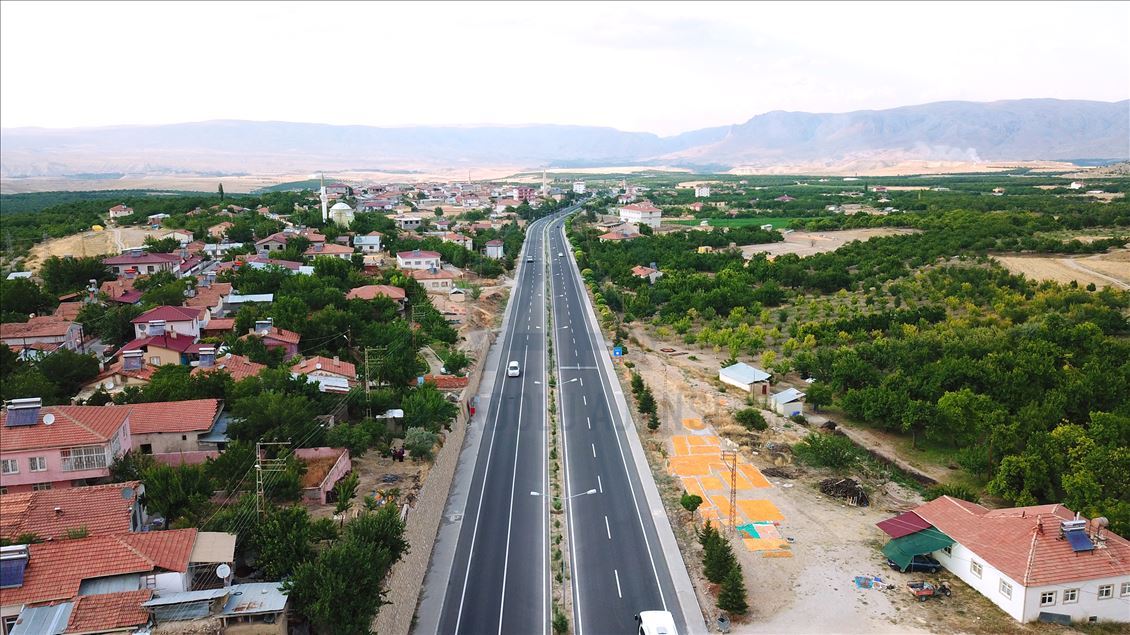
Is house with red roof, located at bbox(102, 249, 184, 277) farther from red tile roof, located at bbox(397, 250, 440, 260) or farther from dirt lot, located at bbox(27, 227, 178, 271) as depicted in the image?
red tile roof, located at bbox(397, 250, 440, 260)

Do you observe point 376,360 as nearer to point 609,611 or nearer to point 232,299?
point 232,299

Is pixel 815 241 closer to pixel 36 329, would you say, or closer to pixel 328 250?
pixel 328 250

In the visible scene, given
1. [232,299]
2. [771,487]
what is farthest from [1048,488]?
[232,299]

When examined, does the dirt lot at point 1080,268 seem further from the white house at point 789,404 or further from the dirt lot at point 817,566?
the dirt lot at point 817,566

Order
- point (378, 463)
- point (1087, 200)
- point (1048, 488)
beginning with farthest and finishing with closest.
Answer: point (1087, 200)
point (378, 463)
point (1048, 488)

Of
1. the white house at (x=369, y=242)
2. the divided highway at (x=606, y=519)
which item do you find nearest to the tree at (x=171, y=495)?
the divided highway at (x=606, y=519)

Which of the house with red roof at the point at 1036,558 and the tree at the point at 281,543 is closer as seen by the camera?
the tree at the point at 281,543

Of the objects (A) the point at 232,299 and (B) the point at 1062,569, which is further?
(A) the point at 232,299

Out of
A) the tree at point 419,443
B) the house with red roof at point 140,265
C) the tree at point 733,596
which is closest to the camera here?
the tree at point 733,596
